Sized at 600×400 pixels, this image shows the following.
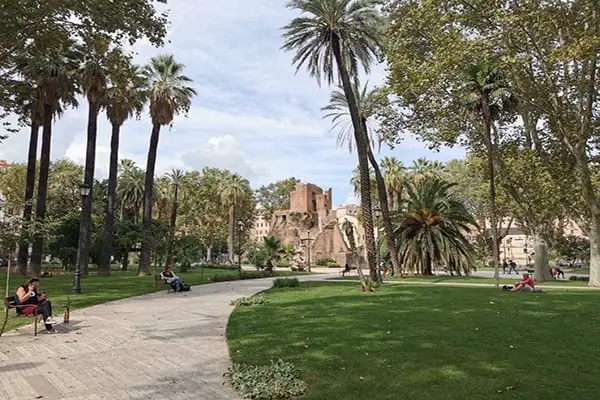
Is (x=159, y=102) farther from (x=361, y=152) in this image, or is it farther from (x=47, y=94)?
(x=361, y=152)

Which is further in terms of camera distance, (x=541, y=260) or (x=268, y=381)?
(x=541, y=260)

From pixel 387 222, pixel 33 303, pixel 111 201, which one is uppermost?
pixel 111 201

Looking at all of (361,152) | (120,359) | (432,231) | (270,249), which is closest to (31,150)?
(270,249)

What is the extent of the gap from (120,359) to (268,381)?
2868mm

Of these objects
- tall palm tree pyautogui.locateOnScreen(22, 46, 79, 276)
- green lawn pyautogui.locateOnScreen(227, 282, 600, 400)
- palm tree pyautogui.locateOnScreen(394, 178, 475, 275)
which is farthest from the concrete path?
palm tree pyautogui.locateOnScreen(394, 178, 475, 275)

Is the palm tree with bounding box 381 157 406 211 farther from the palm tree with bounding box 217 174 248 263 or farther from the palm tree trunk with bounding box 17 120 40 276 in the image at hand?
the palm tree trunk with bounding box 17 120 40 276

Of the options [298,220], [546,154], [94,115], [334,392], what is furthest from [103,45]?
[298,220]

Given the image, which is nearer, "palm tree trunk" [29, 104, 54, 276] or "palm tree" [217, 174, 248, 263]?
"palm tree trunk" [29, 104, 54, 276]

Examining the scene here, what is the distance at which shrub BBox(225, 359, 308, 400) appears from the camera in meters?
4.86

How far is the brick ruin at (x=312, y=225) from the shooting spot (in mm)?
60344

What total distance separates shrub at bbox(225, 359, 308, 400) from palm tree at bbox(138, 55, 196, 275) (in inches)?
1024

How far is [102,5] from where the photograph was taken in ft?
38.7

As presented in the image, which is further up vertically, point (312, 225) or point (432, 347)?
point (312, 225)

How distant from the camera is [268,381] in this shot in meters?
5.13
